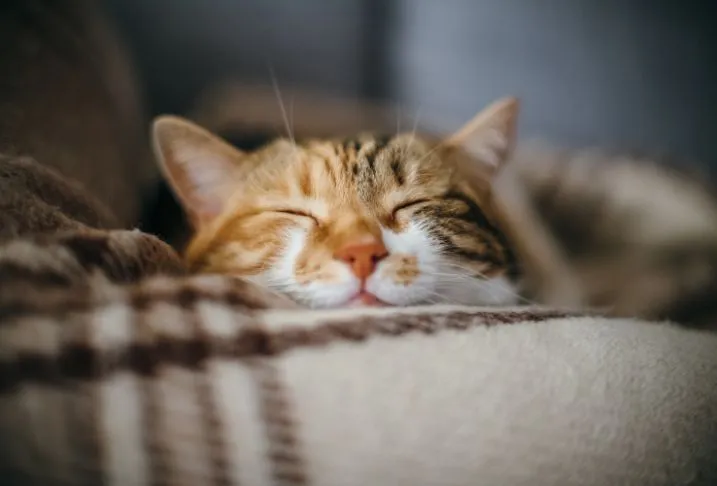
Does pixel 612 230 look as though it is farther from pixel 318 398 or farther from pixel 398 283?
pixel 318 398

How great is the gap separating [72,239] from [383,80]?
1.61 meters

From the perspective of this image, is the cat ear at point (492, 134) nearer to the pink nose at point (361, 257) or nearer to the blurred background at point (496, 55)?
the pink nose at point (361, 257)

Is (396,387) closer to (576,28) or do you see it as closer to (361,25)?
(576,28)

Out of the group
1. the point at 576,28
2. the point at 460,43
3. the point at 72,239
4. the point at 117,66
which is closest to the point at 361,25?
the point at 460,43

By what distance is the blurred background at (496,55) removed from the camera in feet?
5.17

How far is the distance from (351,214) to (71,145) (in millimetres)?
460

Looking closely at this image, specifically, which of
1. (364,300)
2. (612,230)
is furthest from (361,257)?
(612,230)

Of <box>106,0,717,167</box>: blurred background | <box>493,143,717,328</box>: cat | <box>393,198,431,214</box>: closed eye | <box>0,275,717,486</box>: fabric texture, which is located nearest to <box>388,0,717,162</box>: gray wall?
<box>106,0,717,167</box>: blurred background

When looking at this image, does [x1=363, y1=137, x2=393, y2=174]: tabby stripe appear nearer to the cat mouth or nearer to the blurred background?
the cat mouth

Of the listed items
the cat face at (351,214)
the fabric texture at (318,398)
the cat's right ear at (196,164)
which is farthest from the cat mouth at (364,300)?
the cat's right ear at (196,164)

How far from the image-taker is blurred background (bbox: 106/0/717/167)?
5.17ft

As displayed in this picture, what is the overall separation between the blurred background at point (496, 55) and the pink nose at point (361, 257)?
37.6 inches

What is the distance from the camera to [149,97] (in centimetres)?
162

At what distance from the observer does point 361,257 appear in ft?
2.25
